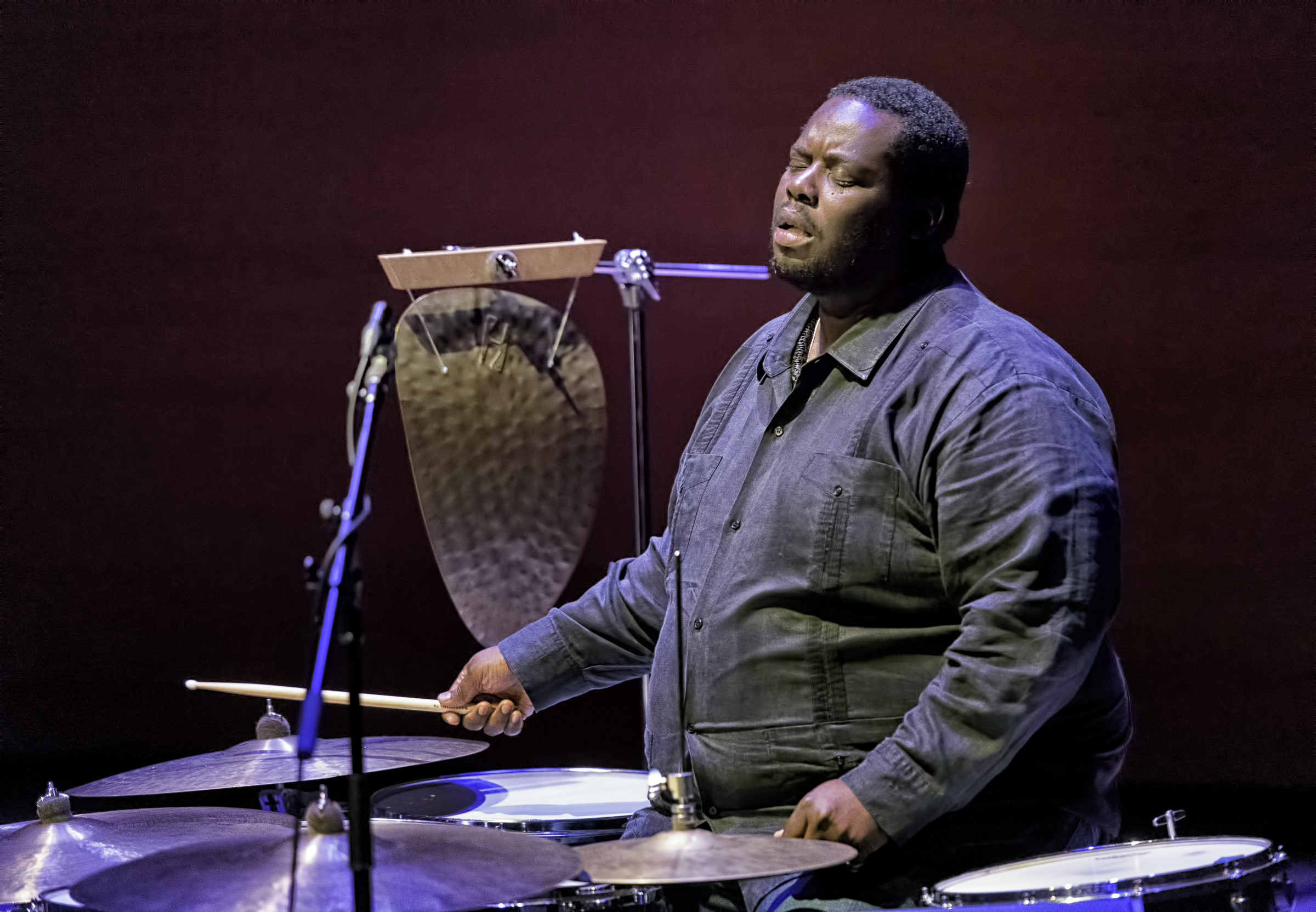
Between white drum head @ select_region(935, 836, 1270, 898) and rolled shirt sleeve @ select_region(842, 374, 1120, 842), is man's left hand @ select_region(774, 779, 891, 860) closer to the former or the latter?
rolled shirt sleeve @ select_region(842, 374, 1120, 842)

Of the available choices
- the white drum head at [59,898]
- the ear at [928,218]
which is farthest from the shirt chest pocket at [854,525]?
the white drum head at [59,898]

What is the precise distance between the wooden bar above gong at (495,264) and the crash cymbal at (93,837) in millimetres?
1402

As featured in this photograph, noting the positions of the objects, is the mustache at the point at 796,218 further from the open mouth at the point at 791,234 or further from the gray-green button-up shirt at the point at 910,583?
the gray-green button-up shirt at the point at 910,583

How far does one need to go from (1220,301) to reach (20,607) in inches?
137

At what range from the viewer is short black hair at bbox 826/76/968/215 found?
1.93 metres

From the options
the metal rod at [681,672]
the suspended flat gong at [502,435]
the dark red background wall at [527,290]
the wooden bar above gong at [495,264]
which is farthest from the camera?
the dark red background wall at [527,290]

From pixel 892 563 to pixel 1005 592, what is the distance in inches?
6.4

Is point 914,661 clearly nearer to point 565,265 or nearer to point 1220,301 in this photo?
point 565,265

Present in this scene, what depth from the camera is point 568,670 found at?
224 centimetres

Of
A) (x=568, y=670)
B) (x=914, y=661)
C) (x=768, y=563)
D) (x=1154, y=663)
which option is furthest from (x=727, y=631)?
(x=1154, y=663)

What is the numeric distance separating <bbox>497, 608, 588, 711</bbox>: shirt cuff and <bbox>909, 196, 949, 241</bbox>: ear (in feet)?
A: 2.70

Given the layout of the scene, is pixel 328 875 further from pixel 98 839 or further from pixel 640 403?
pixel 640 403

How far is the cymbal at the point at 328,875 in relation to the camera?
1188 millimetres

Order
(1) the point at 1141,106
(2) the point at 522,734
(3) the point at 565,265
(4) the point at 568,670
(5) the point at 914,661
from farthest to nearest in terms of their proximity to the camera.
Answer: (2) the point at 522,734, (1) the point at 1141,106, (3) the point at 565,265, (4) the point at 568,670, (5) the point at 914,661
